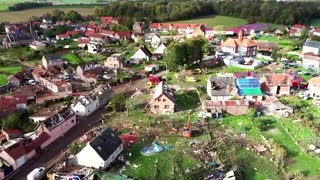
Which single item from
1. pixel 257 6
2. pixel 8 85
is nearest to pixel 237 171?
pixel 8 85

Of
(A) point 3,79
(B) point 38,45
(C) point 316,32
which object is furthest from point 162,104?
(C) point 316,32

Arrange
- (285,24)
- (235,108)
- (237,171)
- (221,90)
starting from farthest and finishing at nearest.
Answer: (285,24) → (221,90) → (235,108) → (237,171)

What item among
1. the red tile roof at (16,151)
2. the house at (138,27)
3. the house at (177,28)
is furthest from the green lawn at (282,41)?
the red tile roof at (16,151)

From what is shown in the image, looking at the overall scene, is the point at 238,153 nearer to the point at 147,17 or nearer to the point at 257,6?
the point at 147,17

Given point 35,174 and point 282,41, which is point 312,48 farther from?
point 35,174

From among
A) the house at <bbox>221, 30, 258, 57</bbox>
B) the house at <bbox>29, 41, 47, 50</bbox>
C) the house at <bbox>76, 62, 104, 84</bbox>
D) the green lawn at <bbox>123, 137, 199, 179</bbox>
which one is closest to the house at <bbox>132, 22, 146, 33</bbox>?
the house at <bbox>29, 41, 47, 50</bbox>

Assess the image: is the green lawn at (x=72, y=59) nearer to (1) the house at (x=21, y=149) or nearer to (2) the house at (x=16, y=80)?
(2) the house at (x=16, y=80)
